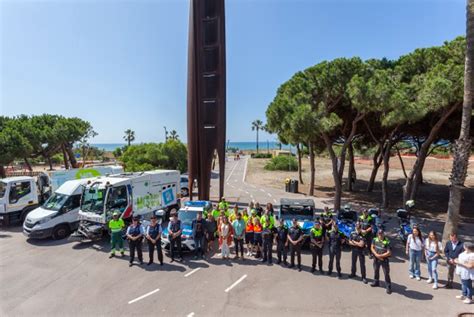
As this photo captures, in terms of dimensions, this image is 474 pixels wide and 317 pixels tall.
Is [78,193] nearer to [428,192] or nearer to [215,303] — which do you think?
[215,303]

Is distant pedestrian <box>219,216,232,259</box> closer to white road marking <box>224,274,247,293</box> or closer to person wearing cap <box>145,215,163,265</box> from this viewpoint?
white road marking <box>224,274,247,293</box>

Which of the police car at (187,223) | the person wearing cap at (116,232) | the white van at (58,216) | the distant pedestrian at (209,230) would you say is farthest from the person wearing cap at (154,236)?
the white van at (58,216)

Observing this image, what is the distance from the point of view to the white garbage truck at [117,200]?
37.7 ft

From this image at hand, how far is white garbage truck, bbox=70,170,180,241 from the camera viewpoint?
37.7 feet

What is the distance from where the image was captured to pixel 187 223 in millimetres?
10898

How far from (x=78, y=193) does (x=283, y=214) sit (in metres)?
9.40

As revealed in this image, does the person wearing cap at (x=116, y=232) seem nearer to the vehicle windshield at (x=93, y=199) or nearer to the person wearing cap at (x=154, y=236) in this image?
the person wearing cap at (x=154, y=236)

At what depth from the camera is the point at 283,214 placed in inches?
476

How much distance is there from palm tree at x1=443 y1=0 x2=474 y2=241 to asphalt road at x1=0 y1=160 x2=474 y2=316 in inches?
103

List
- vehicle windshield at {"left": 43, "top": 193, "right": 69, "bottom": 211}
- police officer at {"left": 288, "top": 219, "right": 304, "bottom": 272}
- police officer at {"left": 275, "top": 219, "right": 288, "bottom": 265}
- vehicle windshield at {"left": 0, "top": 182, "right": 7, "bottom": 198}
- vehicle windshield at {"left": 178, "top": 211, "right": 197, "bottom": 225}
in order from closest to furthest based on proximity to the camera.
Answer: police officer at {"left": 288, "top": 219, "right": 304, "bottom": 272}, police officer at {"left": 275, "top": 219, "right": 288, "bottom": 265}, vehicle windshield at {"left": 178, "top": 211, "right": 197, "bottom": 225}, vehicle windshield at {"left": 43, "top": 193, "right": 69, "bottom": 211}, vehicle windshield at {"left": 0, "top": 182, "right": 7, "bottom": 198}

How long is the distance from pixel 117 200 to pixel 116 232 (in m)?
2.38

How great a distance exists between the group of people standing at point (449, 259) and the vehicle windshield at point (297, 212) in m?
4.07

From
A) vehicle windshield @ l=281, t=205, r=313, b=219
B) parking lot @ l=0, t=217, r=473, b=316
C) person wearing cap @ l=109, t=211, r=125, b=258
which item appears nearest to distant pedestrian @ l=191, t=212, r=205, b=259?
parking lot @ l=0, t=217, r=473, b=316

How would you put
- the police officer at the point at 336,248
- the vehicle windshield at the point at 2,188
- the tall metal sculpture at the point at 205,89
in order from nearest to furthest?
the police officer at the point at 336,248 → the vehicle windshield at the point at 2,188 → the tall metal sculpture at the point at 205,89
